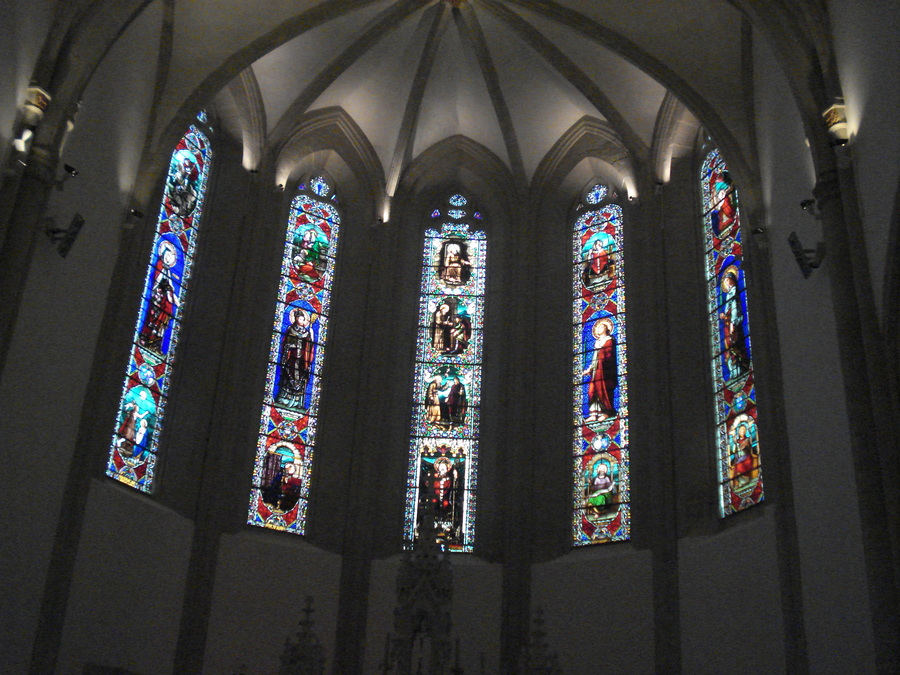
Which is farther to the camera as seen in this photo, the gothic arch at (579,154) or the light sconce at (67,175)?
the gothic arch at (579,154)

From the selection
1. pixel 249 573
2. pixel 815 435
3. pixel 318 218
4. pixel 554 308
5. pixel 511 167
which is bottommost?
pixel 249 573

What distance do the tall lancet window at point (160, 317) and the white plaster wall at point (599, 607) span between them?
4.97 m

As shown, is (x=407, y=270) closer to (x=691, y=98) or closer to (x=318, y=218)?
Result: (x=318, y=218)

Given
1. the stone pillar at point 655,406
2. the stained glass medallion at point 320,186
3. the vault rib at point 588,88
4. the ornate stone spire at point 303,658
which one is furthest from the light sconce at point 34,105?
the stone pillar at point 655,406

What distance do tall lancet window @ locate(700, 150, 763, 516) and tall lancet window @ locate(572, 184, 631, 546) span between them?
1317 millimetres

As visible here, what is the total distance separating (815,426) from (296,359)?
275 inches

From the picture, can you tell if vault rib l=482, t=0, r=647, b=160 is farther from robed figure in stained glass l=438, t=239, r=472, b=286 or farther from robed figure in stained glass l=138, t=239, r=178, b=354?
robed figure in stained glass l=138, t=239, r=178, b=354

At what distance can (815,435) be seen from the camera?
10.9 m

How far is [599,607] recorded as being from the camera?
1324 centimetres

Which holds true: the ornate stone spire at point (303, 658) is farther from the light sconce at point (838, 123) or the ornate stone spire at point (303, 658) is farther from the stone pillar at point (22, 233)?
the light sconce at point (838, 123)

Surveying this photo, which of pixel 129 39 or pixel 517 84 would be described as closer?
pixel 129 39

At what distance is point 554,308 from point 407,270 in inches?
86.7

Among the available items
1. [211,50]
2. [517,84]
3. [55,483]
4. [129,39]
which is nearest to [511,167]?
[517,84]

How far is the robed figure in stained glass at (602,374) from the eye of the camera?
48.2 ft
